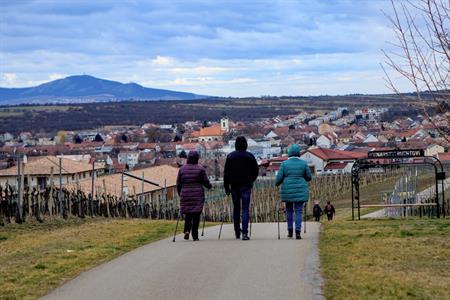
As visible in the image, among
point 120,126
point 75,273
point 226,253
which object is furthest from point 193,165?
point 120,126

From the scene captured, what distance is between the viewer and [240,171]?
1423 centimetres

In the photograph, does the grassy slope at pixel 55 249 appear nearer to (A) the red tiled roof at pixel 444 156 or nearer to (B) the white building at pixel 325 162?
(A) the red tiled roof at pixel 444 156

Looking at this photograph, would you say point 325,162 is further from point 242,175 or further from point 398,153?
point 242,175

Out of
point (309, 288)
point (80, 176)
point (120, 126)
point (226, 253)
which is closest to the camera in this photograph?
point (309, 288)

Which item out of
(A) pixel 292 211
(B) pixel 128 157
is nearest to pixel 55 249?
(A) pixel 292 211

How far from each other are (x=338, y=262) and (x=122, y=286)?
3.12 m

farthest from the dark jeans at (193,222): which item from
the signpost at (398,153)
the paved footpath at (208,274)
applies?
the signpost at (398,153)

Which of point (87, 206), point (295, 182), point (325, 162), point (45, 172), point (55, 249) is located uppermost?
point (295, 182)

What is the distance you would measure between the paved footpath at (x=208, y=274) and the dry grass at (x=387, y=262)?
0.97 feet

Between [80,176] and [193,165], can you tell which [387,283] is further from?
[80,176]

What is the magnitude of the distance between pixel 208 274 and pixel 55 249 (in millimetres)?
4681

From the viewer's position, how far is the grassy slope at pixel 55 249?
9750 mm

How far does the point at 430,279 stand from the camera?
8.97 metres

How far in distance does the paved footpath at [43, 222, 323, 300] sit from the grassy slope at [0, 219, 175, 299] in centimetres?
38
